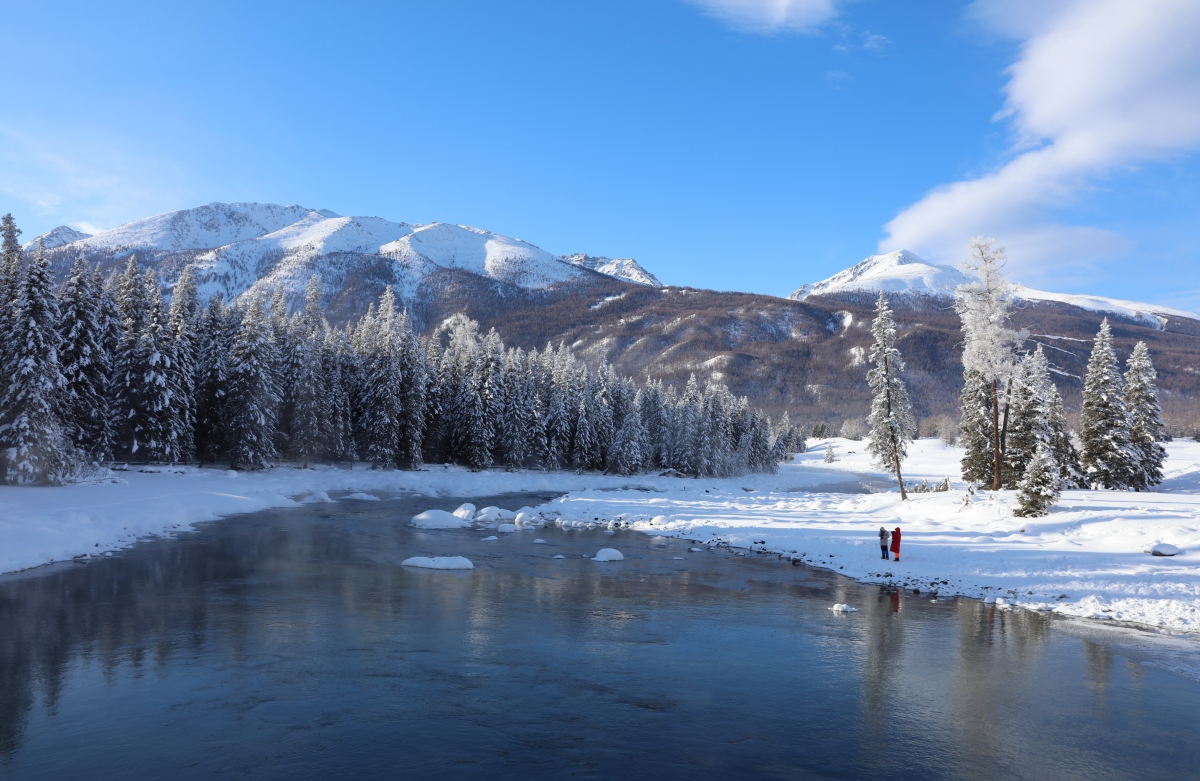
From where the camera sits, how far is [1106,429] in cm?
4538

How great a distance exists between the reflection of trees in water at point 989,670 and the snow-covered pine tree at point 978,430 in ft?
101

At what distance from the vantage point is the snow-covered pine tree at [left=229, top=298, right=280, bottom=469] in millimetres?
50344

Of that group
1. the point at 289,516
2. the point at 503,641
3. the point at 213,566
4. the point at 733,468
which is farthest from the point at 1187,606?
the point at 733,468

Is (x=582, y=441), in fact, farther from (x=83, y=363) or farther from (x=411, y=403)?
(x=83, y=363)

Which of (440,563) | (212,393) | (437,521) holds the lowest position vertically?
(437,521)

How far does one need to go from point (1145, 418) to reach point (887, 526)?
94.5ft

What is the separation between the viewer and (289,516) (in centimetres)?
3734

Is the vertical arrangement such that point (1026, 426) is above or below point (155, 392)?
below

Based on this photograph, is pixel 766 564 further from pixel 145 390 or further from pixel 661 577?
pixel 145 390

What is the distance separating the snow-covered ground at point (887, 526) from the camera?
72.6 feet

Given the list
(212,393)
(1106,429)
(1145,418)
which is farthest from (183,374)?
(1145,418)

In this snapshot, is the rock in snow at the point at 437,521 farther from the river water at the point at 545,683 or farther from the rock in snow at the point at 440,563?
the river water at the point at 545,683

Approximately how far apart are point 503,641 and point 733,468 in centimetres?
8126

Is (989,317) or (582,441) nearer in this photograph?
(989,317)
